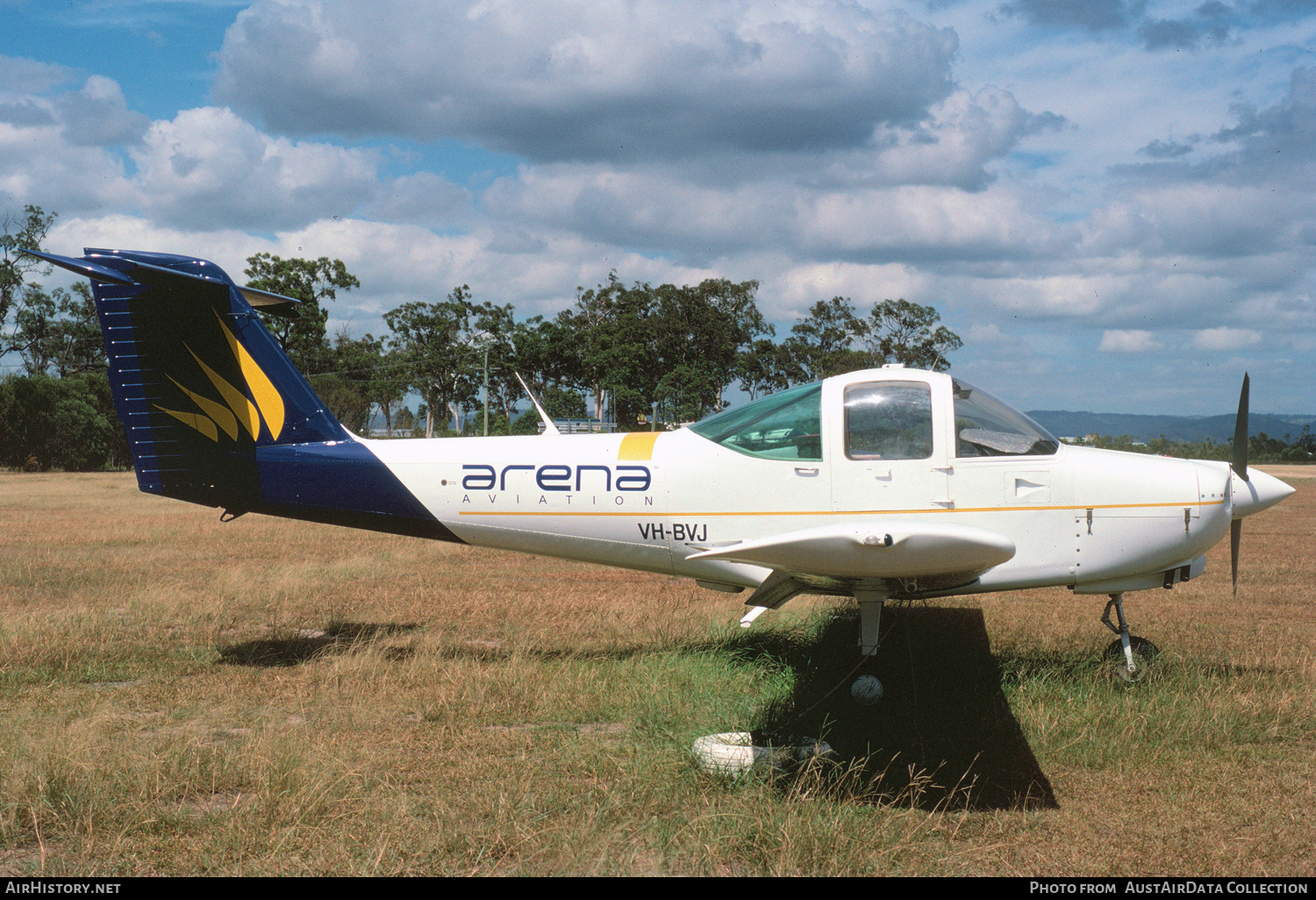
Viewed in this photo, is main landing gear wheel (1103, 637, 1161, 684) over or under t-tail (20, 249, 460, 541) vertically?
under

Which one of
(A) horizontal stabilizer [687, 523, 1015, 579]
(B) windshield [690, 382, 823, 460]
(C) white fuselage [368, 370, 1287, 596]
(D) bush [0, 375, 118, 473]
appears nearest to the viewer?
(A) horizontal stabilizer [687, 523, 1015, 579]

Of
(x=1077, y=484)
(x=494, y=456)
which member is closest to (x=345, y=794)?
(x=494, y=456)

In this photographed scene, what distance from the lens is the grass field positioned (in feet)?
12.8

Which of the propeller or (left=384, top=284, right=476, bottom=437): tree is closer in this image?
the propeller

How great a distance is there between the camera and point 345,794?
4.38 m

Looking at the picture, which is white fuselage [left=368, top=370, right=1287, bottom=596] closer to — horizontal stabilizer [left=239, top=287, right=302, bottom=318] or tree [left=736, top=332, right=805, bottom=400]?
horizontal stabilizer [left=239, top=287, right=302, bottom=318]

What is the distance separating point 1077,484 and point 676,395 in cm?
5621

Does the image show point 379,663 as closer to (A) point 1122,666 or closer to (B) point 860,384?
(B) point 860,384

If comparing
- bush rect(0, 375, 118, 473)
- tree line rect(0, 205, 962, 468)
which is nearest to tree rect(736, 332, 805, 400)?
tree line rect(0, 205, 962, 468)

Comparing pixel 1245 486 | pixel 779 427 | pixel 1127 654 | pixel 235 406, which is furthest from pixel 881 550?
pixel 235 406

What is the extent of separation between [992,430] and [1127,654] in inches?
80.3

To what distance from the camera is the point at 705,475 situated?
20.3 ft

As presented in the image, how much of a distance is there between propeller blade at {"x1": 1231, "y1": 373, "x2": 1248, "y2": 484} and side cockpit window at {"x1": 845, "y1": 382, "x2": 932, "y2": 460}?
243cm

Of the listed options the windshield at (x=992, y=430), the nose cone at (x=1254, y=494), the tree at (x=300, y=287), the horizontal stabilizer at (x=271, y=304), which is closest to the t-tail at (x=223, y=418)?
the horizontal stabilizer at (x=271, y=304)
